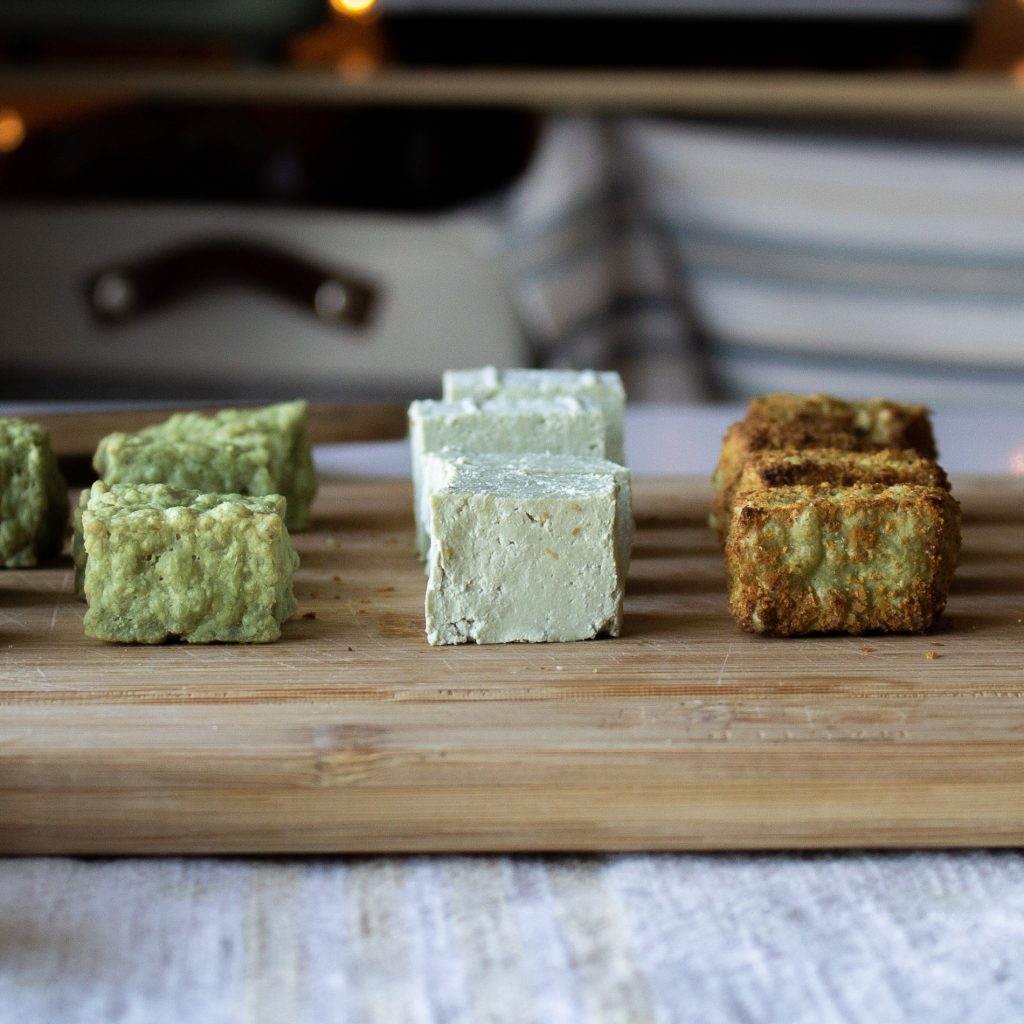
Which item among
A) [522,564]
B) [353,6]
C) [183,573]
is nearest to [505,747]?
[522,564]

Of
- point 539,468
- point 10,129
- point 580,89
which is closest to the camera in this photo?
point 539,468

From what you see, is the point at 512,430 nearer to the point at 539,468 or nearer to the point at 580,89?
the point at 539,468

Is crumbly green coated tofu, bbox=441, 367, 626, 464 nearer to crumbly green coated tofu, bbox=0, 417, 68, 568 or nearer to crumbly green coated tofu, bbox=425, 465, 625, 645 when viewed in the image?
crumbly green coated tofu, bbox=425, 465, 625, 645

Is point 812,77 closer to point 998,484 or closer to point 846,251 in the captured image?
point 846,251

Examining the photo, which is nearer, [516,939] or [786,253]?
[516,939]

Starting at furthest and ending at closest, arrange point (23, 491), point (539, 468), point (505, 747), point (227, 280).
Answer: point (227, 280)
point (23, 491)
point (539, 468)
point (505, 747)

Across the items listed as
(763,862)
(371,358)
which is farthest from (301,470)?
(371,358)

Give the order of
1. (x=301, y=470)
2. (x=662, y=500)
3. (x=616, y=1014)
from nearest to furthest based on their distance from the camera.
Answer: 1. (x=616, y=1014)
2. (x=301, y=470)
3. (x=662, y=500)
